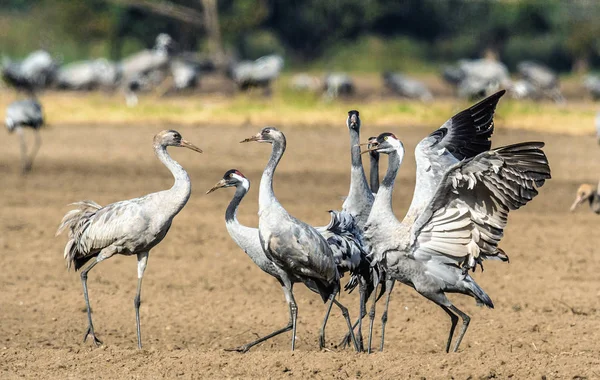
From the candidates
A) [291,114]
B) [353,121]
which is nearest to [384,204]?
[353,121]

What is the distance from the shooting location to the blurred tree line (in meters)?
43.7

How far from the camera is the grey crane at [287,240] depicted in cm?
726

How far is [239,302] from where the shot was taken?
9.47 m

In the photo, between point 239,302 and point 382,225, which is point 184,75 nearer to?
point 239,302

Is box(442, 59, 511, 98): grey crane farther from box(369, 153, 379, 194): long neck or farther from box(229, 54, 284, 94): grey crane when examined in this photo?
box(369, 153, 379, 194): long neck

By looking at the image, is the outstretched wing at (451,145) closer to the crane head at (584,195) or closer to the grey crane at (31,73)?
the crane head at (584,195)

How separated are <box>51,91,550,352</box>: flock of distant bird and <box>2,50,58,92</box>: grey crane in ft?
64.8

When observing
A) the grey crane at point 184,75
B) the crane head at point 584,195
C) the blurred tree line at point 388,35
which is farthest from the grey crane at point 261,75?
the crane head at point 584,195

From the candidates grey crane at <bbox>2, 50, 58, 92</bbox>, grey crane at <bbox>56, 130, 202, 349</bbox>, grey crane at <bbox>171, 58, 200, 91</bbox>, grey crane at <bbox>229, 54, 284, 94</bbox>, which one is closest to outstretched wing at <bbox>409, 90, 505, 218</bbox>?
grey crane at <bbox>56, 130, 202, 349</bbox>

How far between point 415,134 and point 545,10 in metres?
28.4

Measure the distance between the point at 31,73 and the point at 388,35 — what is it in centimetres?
2237

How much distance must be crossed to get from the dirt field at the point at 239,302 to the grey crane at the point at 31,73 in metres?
10.8

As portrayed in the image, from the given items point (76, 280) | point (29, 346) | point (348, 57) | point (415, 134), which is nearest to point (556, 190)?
point (415, 134)

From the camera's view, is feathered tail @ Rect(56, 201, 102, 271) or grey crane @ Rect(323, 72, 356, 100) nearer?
feathered tail @ Rect(56, 201, 102, 271)
